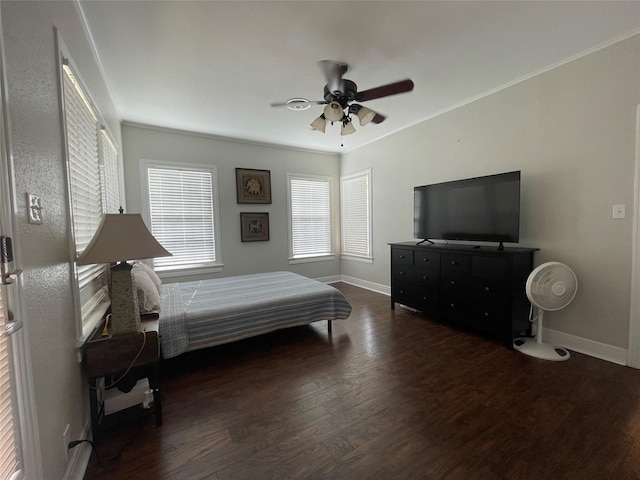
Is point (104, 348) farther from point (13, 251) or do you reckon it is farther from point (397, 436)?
point (397, 436)

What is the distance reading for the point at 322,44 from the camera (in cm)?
220

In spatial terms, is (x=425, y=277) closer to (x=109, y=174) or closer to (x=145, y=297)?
(x=145, y=297)

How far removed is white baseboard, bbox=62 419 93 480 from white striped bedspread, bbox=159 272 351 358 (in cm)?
73

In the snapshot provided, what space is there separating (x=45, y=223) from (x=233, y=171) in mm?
3548

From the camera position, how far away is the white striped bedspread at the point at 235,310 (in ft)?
7.66

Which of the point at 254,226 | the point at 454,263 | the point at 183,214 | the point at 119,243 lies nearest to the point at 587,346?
the point at 454,263

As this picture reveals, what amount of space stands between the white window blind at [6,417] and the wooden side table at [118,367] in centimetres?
74

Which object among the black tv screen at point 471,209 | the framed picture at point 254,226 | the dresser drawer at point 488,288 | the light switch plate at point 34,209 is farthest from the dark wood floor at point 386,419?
the framed picture at point 254,226

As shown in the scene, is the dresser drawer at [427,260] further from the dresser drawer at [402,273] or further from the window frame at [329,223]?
the window frame at [329,223]

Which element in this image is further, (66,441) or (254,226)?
(254,226)

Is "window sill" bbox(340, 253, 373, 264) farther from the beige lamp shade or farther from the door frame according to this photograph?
the beige lamp shade

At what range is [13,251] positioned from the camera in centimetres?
92

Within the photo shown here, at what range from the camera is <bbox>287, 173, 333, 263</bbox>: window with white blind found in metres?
5.20

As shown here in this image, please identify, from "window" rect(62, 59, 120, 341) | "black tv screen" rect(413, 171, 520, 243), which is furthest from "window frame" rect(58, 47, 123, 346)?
"black tv screen" rect(413, 171, 520, 243)
